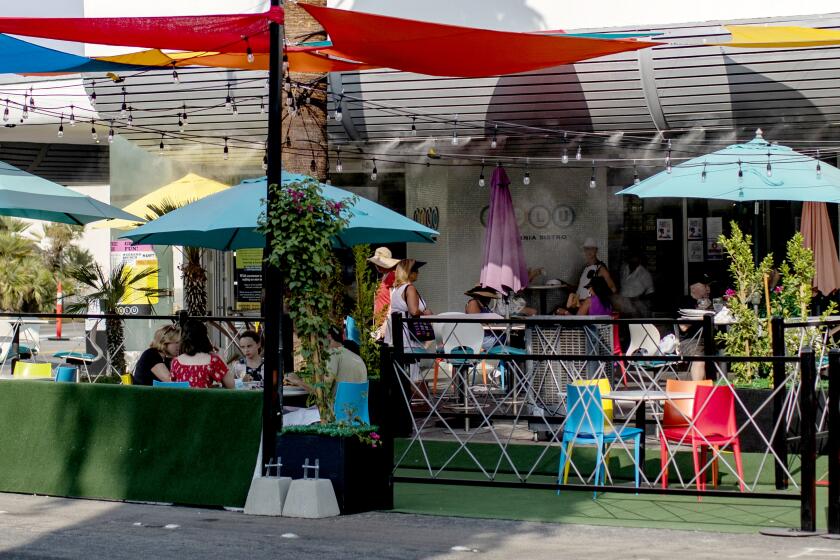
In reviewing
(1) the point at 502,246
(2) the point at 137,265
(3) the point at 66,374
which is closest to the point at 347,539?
(3) the point at 66,374

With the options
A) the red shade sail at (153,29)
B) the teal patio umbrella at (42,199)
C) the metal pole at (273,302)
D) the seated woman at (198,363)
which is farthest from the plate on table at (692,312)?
the teal patio umbrella at (42,199)

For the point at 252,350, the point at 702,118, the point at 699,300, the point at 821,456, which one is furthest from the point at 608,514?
the point at 702,118

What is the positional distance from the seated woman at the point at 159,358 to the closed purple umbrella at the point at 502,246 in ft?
17.8

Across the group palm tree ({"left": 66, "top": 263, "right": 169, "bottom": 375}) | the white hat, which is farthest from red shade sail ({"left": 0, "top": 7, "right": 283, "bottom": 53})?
palm tree ({"left": 66, "top": 263, "right": 169, "bottom": 375})

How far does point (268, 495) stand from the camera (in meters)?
8.59

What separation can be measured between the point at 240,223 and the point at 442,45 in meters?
2.46

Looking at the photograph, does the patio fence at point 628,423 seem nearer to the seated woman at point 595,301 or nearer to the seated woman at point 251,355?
the seated woman at point 251,355

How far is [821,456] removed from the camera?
10445mm

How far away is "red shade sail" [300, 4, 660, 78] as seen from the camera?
9.50 metres

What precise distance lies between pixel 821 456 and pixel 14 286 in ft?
95.0

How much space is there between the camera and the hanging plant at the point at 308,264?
8758 mm

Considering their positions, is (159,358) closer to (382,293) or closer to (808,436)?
(382,293)

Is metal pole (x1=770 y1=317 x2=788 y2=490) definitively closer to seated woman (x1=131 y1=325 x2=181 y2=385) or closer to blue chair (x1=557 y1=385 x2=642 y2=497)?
blue chair (x1=557 y1=385 x2=642 y2=497)

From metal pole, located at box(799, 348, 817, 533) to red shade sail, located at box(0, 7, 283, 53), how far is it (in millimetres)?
4623
